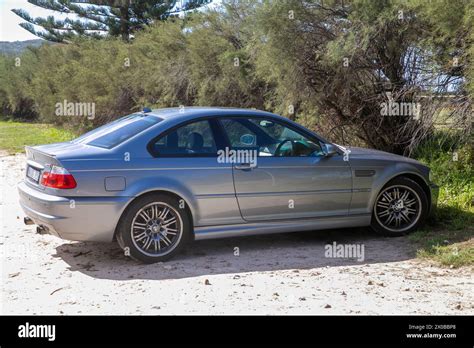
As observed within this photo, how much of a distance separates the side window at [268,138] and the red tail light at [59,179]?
1802 millimetres

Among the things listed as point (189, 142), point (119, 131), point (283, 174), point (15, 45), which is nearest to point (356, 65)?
point (283, 174)

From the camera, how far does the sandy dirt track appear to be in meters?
4.97

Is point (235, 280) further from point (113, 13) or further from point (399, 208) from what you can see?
point (113, 13)

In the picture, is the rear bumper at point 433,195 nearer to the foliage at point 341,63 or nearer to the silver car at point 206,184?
the silver car at point 206,184

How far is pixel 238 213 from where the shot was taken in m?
6.51

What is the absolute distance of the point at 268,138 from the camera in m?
6.81

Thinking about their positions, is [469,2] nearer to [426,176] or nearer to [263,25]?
[426,176]

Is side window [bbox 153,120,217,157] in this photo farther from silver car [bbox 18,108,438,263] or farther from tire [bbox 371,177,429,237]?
tire [bbox 371,177,429,237]

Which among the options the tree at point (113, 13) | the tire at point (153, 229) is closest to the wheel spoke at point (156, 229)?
the tire at point (153, 229)

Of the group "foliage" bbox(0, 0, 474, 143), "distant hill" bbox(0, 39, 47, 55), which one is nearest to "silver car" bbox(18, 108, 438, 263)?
"foliage" bbox(0, 0, 474, 143)

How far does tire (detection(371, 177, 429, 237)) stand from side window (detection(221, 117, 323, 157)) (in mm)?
1039

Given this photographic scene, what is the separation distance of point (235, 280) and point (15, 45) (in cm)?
4433

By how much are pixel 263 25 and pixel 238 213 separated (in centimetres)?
517

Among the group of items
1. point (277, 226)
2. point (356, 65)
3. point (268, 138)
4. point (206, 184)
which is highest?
point (356, 65)
